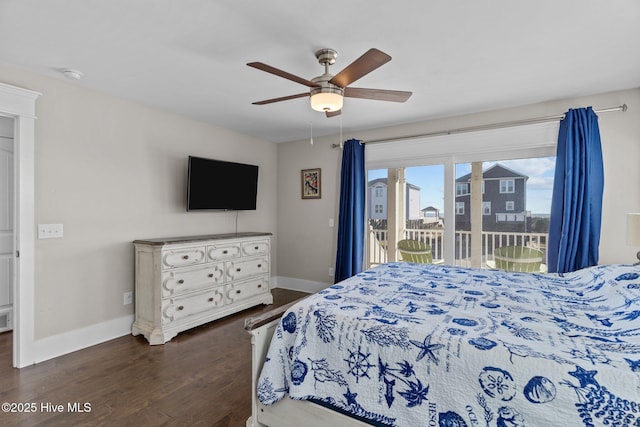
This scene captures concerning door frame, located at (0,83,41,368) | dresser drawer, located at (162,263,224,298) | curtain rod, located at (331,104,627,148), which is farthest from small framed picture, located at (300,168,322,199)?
door frame, located at (0,83,41,368)

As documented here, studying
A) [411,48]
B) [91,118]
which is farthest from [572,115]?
[91,118]

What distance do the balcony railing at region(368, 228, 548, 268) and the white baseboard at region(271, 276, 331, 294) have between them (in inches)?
37.2

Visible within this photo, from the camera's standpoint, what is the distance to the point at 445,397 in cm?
131

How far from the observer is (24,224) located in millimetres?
2580

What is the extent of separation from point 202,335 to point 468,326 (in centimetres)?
267

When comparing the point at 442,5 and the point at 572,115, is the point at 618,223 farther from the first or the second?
the point at 442,5

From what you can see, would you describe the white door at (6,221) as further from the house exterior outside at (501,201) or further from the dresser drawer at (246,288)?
the house exterior outside at (501,201)

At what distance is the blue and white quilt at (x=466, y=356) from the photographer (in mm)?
1154

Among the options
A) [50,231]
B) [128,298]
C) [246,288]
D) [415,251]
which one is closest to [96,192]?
[50,231]

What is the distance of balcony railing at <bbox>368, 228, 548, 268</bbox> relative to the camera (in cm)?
350

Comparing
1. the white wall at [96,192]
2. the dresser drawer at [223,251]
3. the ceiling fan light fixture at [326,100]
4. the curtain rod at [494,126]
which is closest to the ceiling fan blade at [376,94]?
the ceiling fan light fixture at [326,100]

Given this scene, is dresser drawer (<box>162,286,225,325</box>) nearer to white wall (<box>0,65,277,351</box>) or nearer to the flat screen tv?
white wall (<box>0,65,277,351</box>)

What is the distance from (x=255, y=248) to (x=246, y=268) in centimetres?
29

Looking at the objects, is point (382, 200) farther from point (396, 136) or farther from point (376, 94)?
point (376, 94)
